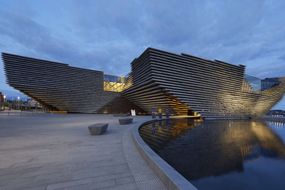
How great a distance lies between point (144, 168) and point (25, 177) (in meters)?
2.81

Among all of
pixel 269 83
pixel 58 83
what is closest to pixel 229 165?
pixel 58 83

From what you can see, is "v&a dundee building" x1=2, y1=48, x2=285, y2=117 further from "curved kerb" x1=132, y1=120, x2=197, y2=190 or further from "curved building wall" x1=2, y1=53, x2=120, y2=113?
"curved kerb" x1=132, y1=120, x2=197, y2=190

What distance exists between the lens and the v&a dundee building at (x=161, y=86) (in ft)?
102

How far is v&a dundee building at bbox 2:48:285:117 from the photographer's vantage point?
102 feet

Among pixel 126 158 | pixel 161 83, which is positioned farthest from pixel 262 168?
pixel 161 83

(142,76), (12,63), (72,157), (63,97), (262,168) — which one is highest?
(12,63)

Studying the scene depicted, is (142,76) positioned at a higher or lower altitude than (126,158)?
higher

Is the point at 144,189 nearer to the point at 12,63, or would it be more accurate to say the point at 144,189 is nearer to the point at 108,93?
the point at 12,63

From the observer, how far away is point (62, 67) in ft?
136

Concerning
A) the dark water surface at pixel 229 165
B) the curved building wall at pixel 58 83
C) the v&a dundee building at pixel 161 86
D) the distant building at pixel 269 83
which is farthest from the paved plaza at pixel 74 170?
the distant building at pixel 269 83

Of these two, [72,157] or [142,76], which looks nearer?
[72,157]

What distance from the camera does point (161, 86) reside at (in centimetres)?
2933

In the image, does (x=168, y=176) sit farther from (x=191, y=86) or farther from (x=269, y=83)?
(x=269, y=83)

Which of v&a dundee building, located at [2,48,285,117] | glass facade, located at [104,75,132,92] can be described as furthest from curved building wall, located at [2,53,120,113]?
glass facade, located at [104,75,132,92]
